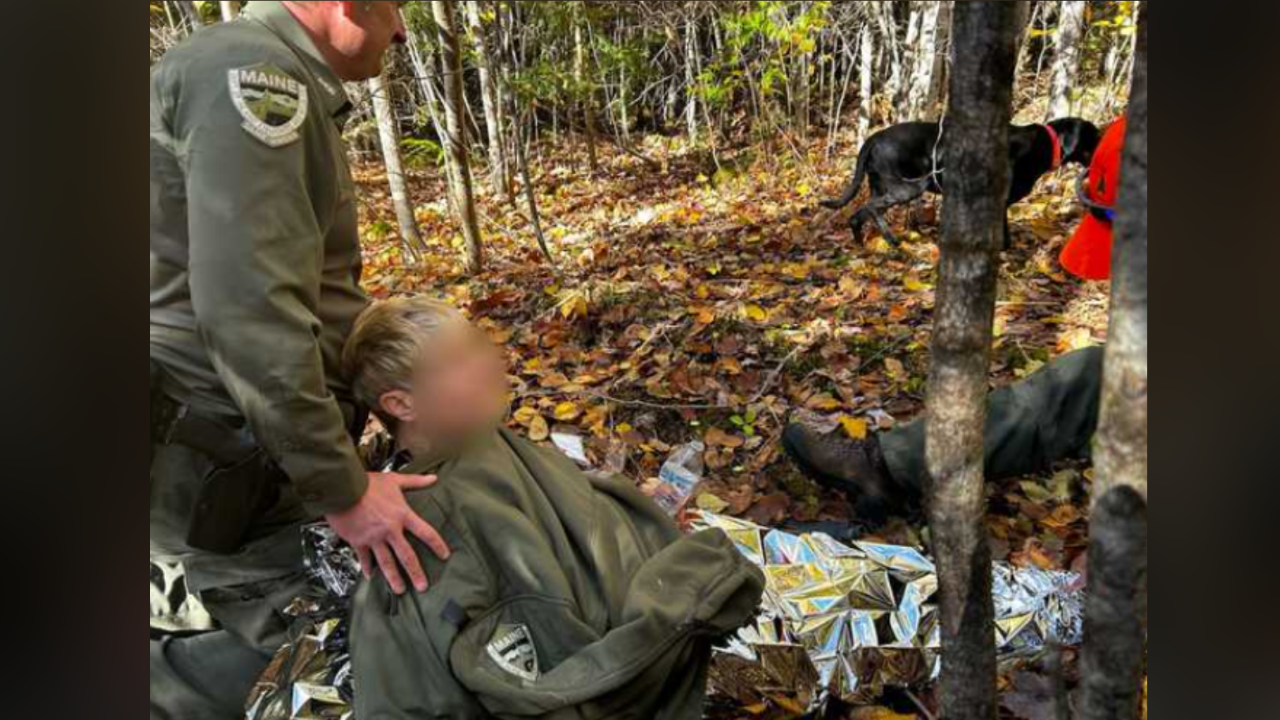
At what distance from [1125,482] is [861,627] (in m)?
0.94

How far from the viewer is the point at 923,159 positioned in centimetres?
615

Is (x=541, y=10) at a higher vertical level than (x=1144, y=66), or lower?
higher

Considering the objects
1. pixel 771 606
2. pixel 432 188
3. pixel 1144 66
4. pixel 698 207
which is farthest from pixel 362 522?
pixel 432 188

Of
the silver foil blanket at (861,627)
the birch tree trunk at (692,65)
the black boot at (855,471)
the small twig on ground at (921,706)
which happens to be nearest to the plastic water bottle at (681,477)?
the black boot at (855,471)

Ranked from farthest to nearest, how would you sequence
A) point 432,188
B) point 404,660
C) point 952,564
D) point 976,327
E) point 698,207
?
point 432,188
point 698,207
point 404,660
point 952,564
point 976,327

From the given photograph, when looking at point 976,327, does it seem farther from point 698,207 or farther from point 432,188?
point 432,188

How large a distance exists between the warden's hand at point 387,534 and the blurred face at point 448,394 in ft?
0.73

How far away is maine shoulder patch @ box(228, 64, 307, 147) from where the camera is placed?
1.34 m

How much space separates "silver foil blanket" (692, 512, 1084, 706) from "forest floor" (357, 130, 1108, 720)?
7.3 inches

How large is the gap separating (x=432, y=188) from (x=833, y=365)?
6757 millimetres

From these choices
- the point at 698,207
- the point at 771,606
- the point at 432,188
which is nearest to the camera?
the point at 771,606

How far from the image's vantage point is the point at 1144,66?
3.01ft

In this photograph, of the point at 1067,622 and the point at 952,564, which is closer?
the point at 952,564

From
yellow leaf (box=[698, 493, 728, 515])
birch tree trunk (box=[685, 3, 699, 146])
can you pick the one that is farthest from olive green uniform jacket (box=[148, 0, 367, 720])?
birch tree trunk (box=[685, 3, 699, 146])
